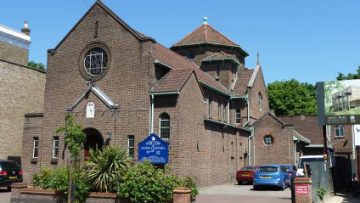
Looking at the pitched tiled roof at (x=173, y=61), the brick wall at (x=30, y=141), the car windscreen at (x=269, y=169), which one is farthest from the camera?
the brick wall at (x=30, y=141)

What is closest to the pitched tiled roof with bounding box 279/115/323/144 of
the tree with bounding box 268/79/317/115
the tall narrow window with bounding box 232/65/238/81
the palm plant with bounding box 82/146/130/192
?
the tall narrow window with bounding box 232/65/238/81

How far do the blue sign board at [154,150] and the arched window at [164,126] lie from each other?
25.5ft

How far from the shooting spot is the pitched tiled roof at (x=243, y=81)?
4106cm

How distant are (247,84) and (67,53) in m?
18.3

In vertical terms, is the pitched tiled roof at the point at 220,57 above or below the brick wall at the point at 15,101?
above

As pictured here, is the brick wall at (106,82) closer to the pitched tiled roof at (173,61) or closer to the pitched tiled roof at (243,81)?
the pitched tiled roof at (173,61)

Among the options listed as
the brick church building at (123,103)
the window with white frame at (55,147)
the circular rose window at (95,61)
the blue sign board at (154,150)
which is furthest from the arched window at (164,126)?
the blue sign board at (154,150)

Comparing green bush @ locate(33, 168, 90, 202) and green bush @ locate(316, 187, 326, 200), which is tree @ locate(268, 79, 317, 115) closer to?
green bush @ locate(316, 187, 326, 200)

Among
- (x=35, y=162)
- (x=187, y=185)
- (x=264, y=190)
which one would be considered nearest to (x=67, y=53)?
(x=35, y=162)

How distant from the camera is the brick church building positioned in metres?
25.8

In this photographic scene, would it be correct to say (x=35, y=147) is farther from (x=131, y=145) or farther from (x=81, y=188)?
(x=81, y=188)

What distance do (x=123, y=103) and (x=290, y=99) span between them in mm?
43447

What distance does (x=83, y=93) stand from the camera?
92.9 feet

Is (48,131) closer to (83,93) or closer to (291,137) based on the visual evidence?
(83,93)
